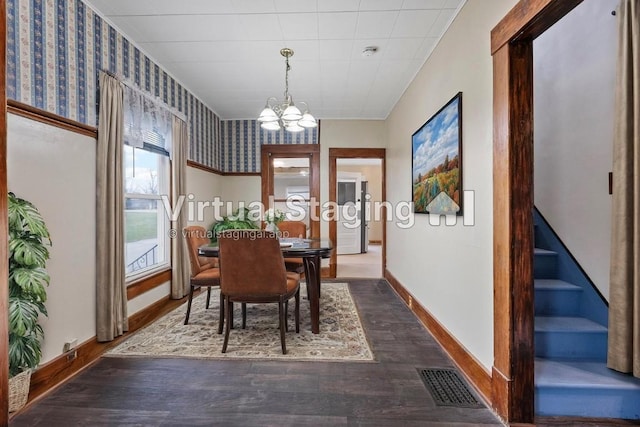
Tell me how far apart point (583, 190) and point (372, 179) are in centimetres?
693

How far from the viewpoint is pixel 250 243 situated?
2.31 metres

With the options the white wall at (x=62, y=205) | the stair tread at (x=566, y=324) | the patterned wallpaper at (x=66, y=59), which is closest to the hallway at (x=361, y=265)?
the stair tread at (x=566, y=324)

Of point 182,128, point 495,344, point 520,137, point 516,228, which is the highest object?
point 182,128

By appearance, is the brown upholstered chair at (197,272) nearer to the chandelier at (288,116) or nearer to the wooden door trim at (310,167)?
the chandelier at (288,116)

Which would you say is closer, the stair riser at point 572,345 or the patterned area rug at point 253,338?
the stair riser at point 572,345

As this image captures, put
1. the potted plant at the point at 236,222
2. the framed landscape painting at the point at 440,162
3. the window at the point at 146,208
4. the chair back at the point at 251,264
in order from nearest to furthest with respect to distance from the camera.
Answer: the framed landscape painting at the point at 440,162 < the chair back at the point at 251,264 < the window at the point at 146,208 < the potted plant at the point at 236,222

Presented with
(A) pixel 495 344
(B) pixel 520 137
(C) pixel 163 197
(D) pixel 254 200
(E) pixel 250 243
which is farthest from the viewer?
(D) pixel 254 200

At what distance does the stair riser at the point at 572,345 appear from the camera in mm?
1849

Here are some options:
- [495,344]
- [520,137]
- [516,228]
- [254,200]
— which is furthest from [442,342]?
[254,200]

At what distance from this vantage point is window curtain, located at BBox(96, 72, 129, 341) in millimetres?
2398

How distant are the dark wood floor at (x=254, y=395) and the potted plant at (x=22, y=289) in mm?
300

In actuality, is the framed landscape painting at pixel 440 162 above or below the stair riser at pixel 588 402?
above

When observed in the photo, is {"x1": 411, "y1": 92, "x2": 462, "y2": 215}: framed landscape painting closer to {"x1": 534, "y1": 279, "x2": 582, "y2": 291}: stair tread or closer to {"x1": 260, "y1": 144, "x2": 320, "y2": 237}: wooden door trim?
{"x1": 534, "y1": 279, "x2": 582, "y2": 291}: stair tread

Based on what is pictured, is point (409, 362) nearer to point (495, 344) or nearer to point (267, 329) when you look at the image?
point (495, 344)
